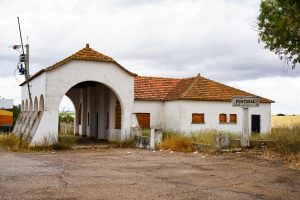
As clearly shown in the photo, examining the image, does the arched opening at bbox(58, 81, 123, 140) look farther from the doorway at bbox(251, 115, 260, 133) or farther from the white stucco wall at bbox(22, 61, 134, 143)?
the doorway at bbox(251, 115, 260, 133)

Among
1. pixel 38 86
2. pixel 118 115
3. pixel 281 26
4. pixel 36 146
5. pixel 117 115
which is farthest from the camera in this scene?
pixel 117 115

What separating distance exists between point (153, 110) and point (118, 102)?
489cm

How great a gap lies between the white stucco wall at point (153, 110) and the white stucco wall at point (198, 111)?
43 centimetres

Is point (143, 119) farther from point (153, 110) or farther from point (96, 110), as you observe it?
point (96, 110)

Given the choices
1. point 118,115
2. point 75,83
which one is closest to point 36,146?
point 75,83

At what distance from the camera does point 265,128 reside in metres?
34.0

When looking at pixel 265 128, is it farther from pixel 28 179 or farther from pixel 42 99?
pixel 28 179

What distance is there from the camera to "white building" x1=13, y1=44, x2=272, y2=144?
23.5 metres

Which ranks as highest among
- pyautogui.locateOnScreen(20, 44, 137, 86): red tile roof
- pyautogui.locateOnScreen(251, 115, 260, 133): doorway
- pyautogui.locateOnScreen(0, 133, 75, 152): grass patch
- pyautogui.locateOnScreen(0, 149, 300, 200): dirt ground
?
pyautogui.locateOnScreen(20, 44, 137, 86): red tile roof

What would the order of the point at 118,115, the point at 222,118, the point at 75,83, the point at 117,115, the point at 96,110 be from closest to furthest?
the point at 75,83
the point at 118,115
the point at 117,115
the point at 96,110
the point at 222,118

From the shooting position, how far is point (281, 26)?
17.3 meters

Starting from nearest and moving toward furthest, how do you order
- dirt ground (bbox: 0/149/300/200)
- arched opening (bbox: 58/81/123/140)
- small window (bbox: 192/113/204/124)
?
dirt ground (bbox: 0/149/300/200), arched opening (bbox: 58/81/123/140), small window (bbox: 192/113/204/124)

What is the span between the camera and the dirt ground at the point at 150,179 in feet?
31.2

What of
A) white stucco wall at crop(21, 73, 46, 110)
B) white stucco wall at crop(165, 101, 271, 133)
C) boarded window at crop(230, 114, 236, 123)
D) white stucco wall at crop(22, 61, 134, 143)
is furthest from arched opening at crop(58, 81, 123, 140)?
boarded window at crop(230, 114, 236, 123)
